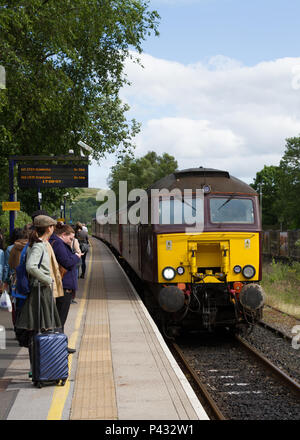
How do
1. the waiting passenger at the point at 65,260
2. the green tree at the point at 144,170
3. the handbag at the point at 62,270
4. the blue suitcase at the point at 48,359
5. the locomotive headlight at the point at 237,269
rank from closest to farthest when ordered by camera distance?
1. the blue suitcase at the point at 48,359
2. the waiting passenger at the point at 65,260
3. the handbag at the point at 62,270
4. the locomotive headlight at the point at 237,269
5. the green tree at the point at 144,170

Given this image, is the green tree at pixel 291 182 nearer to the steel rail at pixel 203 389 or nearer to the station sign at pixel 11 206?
the station sign at pixel 11 206

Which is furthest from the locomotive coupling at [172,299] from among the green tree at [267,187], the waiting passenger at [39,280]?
the green tree at [267,187]

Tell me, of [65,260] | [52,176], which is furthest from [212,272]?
[52,176]

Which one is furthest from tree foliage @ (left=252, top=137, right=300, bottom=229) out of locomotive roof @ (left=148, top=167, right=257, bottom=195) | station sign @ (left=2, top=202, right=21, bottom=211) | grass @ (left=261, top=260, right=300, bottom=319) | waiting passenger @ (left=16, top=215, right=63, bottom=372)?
waiting passenger @ (left=16, top=215, right=63, bottom=372)

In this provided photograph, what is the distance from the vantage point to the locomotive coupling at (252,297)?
10703 millimetres

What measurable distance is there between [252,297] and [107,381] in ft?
14.9

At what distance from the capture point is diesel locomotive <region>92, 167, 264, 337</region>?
36.2 ft

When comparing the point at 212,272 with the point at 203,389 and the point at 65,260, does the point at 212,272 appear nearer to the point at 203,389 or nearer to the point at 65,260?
the point at 203,389

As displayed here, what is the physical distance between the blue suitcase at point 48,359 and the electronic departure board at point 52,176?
45.0 feet

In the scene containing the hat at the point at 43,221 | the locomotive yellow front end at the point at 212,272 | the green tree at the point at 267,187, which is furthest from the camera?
the green tree at the point at 267,187

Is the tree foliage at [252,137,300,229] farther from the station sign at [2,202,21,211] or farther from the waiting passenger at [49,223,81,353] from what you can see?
the waiting passenger at [49,223,81,353]

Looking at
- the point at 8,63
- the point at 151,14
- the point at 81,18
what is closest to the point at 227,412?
the point at 8,63
